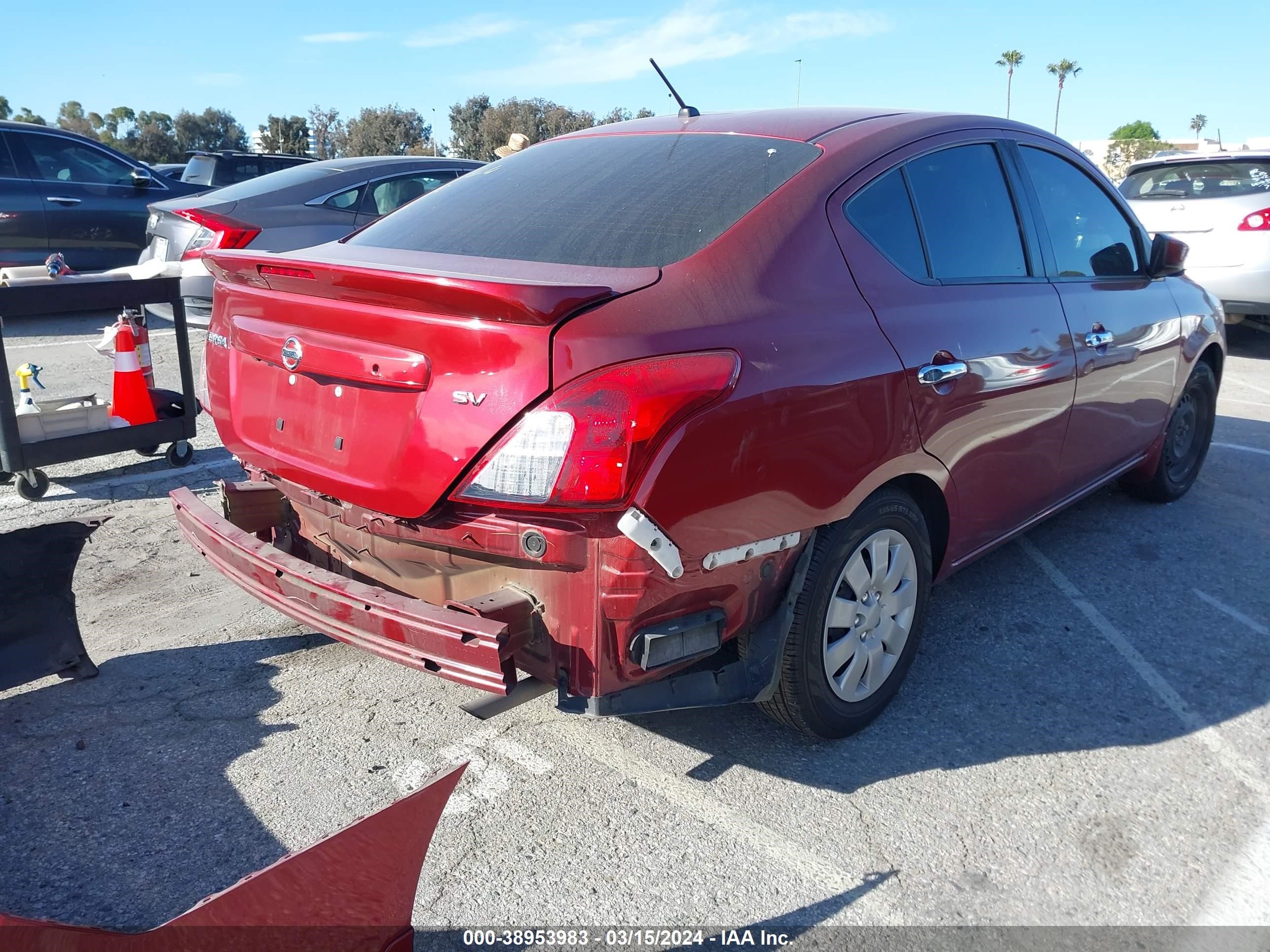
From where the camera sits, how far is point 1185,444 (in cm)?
548

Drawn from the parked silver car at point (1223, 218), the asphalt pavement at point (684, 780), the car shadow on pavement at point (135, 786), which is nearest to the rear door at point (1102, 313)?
Result: the asphalt pavement at point (684, 780)

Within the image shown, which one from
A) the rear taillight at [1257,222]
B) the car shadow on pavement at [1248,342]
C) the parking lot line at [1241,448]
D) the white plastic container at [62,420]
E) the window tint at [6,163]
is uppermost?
the window tint at [6,163]

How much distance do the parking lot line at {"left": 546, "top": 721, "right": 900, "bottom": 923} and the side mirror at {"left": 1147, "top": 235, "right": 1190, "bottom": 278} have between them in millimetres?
3304

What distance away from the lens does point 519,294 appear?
7.24 ft

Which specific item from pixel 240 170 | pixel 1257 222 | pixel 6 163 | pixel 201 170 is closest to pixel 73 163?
pixel 6 163

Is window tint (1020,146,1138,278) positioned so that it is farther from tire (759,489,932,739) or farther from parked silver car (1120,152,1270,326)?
parked silver car (1120,152,1270,326)

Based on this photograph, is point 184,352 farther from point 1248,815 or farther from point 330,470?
point 1248,815

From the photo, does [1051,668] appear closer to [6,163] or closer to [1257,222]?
[1257,222]

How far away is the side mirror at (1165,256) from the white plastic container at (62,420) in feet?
17.2

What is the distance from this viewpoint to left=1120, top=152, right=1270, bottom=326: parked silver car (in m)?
9.28

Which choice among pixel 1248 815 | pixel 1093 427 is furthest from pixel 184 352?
pixel 1248 815

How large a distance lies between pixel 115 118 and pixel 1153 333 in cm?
6648

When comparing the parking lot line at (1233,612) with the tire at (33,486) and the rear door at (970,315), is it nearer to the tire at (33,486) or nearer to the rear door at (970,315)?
the rear door at (970,315)

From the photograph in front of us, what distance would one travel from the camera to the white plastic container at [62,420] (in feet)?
16.2
